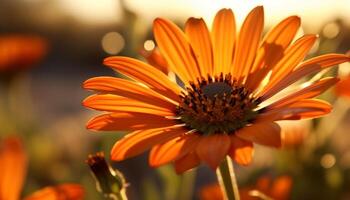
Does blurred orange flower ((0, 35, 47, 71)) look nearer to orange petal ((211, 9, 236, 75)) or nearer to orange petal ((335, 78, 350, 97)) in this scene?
orange petal ((335, 78, 350, 97))

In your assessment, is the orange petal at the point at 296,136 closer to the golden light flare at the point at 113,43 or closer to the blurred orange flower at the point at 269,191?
the blurred orange flower at the point at 269,191

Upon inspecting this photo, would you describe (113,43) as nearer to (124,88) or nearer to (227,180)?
(124,88)

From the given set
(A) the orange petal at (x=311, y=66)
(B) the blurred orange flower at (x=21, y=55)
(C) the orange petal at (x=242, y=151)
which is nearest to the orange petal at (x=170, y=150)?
(C) the orange petal at (x=242, y=151)

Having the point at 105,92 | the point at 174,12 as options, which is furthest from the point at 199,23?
the point at 174,12

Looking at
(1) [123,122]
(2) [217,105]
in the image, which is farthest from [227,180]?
(2) [217,105]

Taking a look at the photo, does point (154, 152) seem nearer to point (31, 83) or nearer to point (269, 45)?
point (269, 45)

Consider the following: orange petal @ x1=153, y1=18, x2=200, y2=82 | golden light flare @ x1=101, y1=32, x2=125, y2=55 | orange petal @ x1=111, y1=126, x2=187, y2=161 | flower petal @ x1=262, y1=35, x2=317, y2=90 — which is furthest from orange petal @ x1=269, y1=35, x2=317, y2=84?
golden light flare @ x1=101, y1=32, x2=125, y2=55
